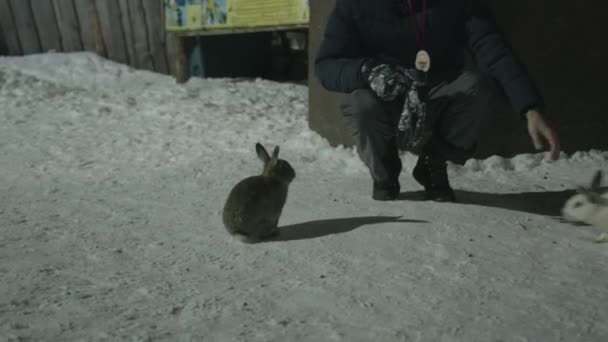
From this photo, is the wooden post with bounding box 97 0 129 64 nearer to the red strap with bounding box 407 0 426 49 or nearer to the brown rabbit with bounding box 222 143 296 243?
the red strap with bounding box 407 0 426 49

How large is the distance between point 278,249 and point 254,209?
21 cm

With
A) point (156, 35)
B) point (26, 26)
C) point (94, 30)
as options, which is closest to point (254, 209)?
point (156, 35)

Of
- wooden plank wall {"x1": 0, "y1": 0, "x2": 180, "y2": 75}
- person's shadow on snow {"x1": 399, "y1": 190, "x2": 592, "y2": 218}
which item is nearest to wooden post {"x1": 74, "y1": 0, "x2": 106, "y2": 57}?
wooden plank wall {"x1": 0, "y1": 0, "x2": 180, "y2": 75}

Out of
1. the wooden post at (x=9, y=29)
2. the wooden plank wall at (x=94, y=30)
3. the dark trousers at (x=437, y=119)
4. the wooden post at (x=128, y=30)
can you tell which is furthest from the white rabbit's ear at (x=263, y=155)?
the wooden post at (x=9, y=29)

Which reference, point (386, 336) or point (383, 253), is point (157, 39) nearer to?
point (383, 253)

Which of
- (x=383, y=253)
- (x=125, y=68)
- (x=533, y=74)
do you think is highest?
(x=533, y=74)

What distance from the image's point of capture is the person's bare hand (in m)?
2.60

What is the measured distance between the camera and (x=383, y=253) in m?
2.61

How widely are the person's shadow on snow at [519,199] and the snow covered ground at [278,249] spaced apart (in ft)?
0.06

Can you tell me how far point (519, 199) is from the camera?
3.45 m

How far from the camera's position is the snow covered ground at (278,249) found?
201 cm

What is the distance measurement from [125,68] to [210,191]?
4557mm

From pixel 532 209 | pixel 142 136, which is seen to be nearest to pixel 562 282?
pixel 532 209

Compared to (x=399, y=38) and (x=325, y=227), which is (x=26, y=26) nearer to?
(x=399, y=38)
